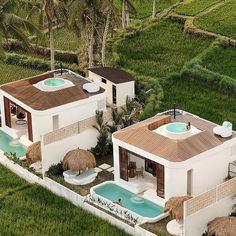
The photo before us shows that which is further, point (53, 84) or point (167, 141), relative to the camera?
point (53, 84)

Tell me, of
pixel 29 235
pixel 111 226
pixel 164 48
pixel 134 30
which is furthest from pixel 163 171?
pixel 134 30

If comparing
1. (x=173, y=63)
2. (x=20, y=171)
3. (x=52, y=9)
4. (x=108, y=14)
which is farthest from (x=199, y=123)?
(x=173, y=63)

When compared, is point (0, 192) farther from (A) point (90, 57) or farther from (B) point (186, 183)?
(A) point (90, 57)

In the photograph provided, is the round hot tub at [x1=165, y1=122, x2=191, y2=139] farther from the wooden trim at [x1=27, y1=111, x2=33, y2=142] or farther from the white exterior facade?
the white exterior facade

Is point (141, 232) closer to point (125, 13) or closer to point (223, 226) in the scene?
point (223, 226)

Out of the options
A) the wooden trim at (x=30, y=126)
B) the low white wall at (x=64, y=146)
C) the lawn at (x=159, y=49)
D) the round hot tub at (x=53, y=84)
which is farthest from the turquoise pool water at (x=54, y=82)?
the lawn at (x=159, y=49)

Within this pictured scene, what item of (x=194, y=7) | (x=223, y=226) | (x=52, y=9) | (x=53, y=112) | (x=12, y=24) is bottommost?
(x=223, y=226)
